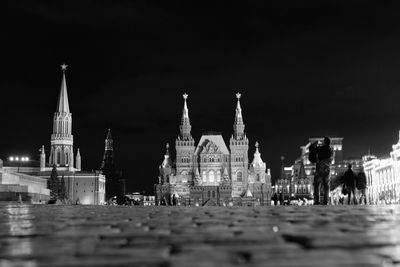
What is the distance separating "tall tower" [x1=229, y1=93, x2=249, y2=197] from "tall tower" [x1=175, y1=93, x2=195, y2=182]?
10.3m

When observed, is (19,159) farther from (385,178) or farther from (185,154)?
(385,178)

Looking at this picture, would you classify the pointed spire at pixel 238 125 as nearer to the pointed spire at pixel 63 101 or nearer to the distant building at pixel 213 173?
the distant building at pixel 213 173

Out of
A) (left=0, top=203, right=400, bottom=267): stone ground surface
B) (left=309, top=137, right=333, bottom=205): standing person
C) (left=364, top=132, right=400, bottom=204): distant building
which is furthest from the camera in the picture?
(left=364, top=132, right=400, bottom=204): distant building

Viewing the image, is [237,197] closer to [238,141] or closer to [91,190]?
[238,141]

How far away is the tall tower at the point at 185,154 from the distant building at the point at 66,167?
67.9 feet

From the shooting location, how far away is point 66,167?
15250cm

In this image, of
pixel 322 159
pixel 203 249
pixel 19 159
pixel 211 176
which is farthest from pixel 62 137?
pixel 203 249

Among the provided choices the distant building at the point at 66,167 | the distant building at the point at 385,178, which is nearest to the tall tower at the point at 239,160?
the distant building at the point at 385,178

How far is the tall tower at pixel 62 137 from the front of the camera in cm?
15612

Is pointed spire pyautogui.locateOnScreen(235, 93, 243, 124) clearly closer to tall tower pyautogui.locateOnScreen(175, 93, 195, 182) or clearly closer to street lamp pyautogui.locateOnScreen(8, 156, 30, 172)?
tall tower pyautogui.locateOnScreen(175, 93, 195, 182)

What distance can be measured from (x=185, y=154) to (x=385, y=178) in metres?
49.4

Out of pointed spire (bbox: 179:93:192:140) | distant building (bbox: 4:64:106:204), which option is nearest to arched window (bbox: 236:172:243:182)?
pointed spire (bbox: 179:93:192:140)

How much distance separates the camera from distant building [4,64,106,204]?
495 ft

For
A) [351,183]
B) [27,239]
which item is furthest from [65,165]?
[27,239]
